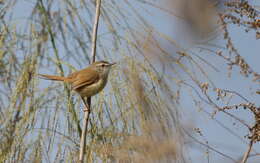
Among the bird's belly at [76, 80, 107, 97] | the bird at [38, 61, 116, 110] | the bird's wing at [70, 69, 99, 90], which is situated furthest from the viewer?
the bird's wing at [70, 69, 99, 90]

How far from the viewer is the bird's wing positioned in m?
3.39

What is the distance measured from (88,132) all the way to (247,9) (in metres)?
1.33

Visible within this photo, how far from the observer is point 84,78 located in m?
3.72

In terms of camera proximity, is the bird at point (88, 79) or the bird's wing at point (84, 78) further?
the bird's wing at point (84, 78)

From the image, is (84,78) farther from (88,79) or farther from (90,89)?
(90,89)

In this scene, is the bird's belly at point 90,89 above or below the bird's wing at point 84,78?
below

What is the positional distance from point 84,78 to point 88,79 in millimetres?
41

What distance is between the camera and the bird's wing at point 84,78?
3395 millimetres

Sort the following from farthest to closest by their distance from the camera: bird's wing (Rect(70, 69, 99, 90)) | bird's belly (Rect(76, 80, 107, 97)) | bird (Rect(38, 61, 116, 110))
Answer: bird's wing (Rect(70, 69, 99, 90)) → bird's belly (Rect(76, 80, 107, 97)) → bird (Rect(38, 61, 116, 110))

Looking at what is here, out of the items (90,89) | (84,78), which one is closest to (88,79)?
(84,78)

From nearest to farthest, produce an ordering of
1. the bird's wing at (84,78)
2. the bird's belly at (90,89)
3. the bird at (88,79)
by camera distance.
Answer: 1. the bird at (88,79)
2. the bird's belly at (90,89)
3. the bird's wing at (84,78)

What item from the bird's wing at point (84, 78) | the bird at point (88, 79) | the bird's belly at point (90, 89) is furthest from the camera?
the bird's wing at point (84, 78)

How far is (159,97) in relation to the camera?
240 cm

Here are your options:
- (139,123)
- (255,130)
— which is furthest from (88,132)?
(255,130)
